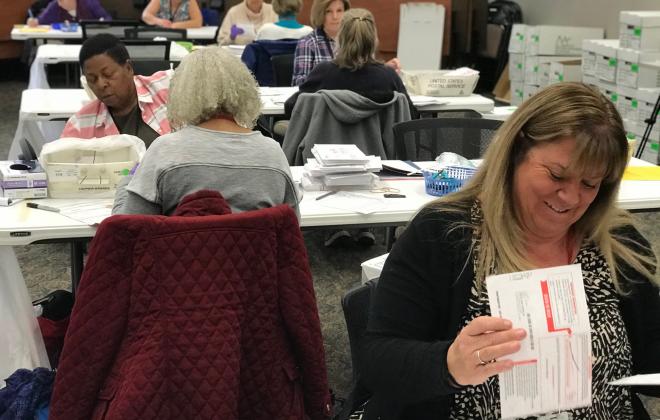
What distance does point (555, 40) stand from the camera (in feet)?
26.0

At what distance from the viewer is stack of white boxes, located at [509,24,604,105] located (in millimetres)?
7828

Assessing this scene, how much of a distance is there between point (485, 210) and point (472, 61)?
889 cm

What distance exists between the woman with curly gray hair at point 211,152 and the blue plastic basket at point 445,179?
27.2 inches

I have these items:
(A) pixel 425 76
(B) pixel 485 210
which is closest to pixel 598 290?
(B) pixel 485 210

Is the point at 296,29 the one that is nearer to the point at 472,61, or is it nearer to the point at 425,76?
the point at 425,76

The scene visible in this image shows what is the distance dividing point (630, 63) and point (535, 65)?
5.66 ft

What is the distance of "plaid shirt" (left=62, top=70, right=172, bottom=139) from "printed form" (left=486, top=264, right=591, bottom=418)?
2269 millimetres

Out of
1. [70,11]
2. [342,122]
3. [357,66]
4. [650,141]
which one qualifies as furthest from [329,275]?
[70,11]

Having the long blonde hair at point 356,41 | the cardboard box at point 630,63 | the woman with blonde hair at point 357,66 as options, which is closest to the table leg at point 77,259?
the woman with blonde hair at point 357,66

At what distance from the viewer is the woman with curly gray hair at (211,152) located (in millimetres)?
2234

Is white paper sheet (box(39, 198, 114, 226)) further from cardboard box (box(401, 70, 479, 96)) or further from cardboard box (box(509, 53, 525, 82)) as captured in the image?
cardboard box (box(509, 53, 525, 82))

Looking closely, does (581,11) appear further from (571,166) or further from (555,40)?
(571,166)

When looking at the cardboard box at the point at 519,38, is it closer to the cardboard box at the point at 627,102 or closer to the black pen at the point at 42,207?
the cardboard box at the point at 627,102

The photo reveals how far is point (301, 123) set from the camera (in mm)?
3998
